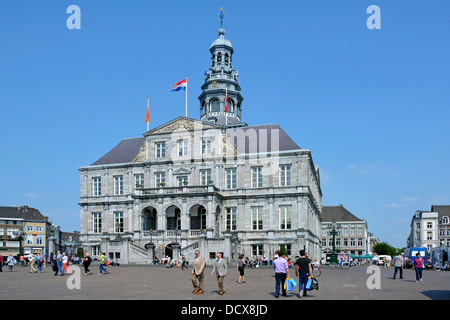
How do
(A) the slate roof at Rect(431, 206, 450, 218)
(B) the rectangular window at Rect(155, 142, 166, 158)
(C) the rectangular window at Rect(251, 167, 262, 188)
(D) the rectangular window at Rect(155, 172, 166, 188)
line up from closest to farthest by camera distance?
(C) the rectangular window at Rect(251, 167, 262, 188) → (D) the rectangular window at Rect(155, 172, 166, 188) → (B) the rectangular window at Rect(155, 142, 166, 158) → (A) the slate roof at Rect(431, 206, 450, 218)

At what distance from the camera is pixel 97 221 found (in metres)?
62.0

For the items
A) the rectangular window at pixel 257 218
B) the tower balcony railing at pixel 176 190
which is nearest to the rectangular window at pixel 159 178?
the tower balcony railing at pixel 176 190

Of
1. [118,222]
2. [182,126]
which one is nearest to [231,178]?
[182,126]

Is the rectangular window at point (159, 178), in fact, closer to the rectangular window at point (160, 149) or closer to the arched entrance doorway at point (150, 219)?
the rectangular window at point (160, 149)

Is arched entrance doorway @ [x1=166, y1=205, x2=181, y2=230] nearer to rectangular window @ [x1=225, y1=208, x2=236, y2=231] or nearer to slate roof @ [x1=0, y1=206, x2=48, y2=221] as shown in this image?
rectangular window @ [x1=225, y1=208, x2=236, y2=231]

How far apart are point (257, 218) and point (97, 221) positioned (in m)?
20.1

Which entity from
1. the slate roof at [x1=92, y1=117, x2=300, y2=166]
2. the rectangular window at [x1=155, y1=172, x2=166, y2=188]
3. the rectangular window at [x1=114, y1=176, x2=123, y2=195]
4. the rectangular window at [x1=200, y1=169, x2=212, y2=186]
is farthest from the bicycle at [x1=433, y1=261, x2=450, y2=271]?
the rectangular window at [x1=114, y1=176, x2=123, y2=195]

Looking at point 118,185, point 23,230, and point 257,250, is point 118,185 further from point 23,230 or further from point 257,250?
point 23,230

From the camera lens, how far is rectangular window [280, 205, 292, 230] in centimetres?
5522

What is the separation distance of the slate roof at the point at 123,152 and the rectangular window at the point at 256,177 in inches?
630

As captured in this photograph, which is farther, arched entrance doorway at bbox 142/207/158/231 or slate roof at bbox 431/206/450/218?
slate roof at bbox 431/206/450/218

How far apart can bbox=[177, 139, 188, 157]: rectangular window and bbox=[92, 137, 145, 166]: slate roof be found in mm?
7160
